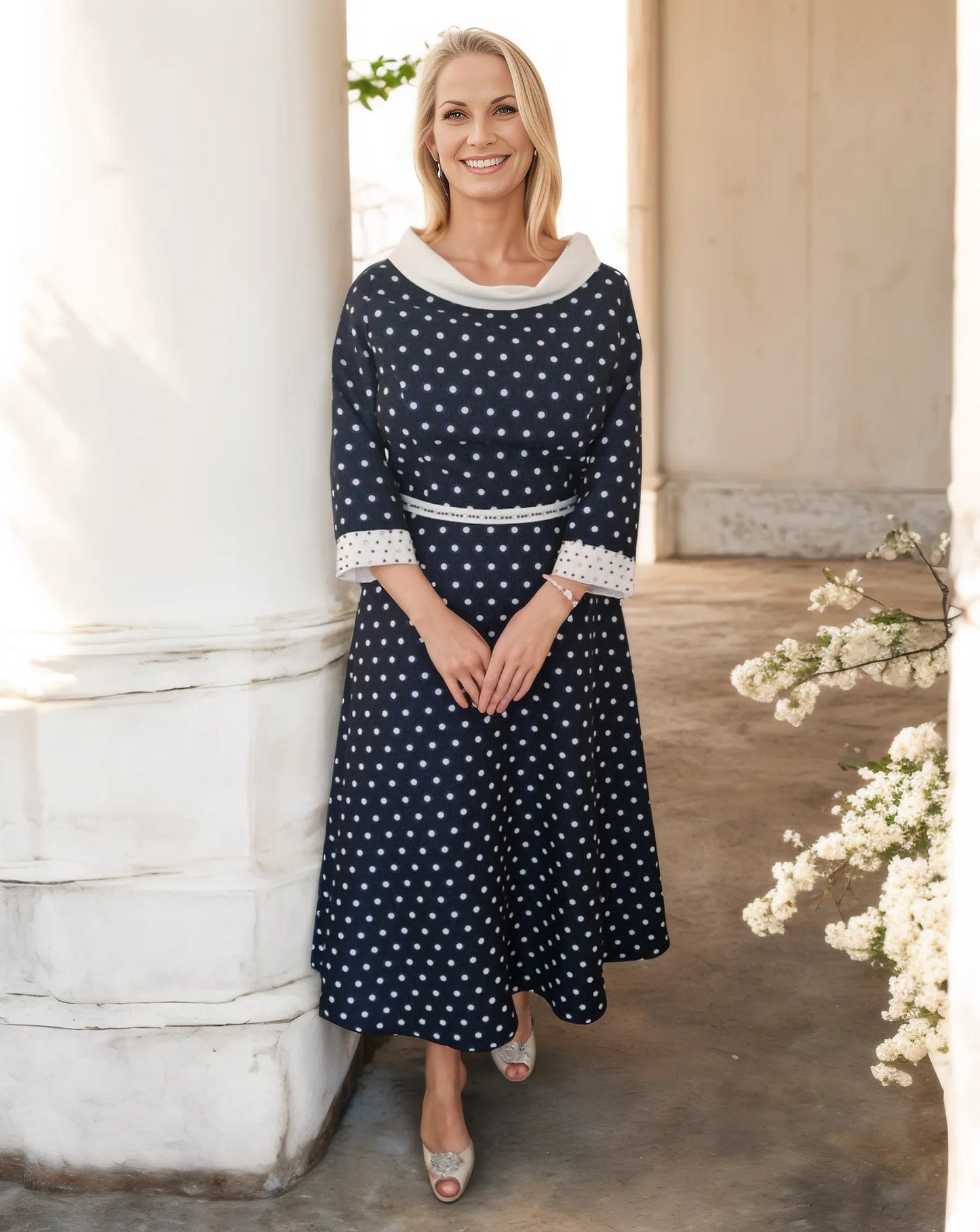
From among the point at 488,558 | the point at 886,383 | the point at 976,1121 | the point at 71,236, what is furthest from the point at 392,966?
the point at 886,383

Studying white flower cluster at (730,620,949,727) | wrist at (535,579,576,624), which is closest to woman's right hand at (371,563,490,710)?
wrist at (535,579,576,624)

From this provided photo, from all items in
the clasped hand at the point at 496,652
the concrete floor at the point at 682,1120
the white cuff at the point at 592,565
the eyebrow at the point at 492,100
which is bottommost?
the concrete floor at the point at 682,1120

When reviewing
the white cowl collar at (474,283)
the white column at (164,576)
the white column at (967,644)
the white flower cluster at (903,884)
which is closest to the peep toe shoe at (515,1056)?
the white column at (164,576)

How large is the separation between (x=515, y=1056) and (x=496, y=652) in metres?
0.81

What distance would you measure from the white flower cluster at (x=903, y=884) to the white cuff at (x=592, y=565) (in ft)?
1.44

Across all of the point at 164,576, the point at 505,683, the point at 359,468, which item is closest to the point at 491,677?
the point at 505,683

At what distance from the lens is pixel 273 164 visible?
2.05 metres

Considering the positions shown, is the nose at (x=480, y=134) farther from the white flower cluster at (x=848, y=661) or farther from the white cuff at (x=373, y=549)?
the white flower cluster at (x=848, y=661)

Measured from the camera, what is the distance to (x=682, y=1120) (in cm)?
236

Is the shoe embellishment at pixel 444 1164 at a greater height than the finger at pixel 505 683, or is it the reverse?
the finger at pixel 505 683

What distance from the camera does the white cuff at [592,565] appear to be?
2.11m

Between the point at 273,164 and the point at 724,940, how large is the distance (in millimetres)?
1835

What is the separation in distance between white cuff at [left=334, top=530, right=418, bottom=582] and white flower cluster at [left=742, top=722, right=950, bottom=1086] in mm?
679

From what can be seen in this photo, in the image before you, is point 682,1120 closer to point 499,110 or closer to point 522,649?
point 522,649
